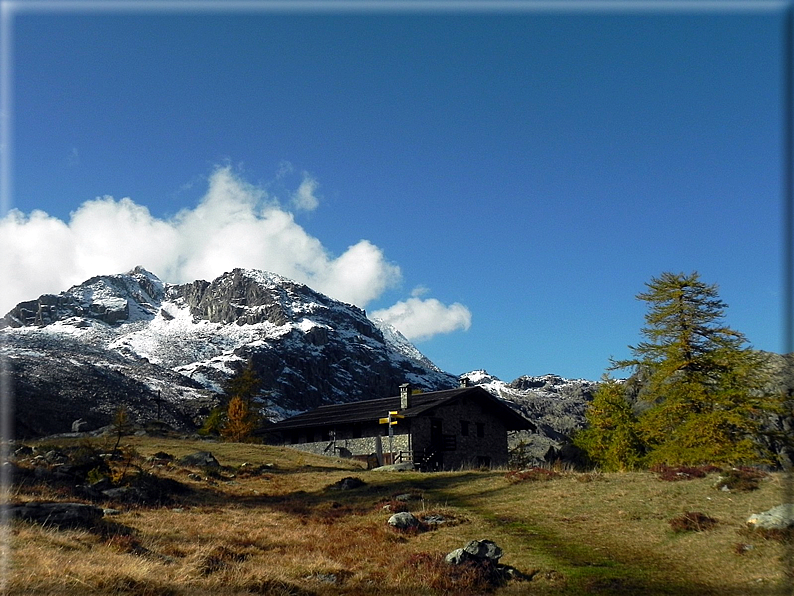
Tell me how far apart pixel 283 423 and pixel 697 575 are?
48.7 meters

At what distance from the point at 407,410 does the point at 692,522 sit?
30102 mm

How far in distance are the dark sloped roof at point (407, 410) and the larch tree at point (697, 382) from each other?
1709 cm

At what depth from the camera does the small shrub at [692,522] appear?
17.3m

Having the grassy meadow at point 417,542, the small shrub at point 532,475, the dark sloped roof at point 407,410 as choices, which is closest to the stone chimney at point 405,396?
the dark sloped roof at point 407,410

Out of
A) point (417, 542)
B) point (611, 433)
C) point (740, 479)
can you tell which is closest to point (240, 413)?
point (611, 433)

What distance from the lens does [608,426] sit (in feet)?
171

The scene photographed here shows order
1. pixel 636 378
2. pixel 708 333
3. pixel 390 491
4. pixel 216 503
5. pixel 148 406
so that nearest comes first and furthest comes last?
pixel 216 503 → pixel 390 491 → pixel 708 333 → pixel 636 378 → pixel 148 406

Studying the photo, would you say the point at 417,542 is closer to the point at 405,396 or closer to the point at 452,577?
the point at 452,577

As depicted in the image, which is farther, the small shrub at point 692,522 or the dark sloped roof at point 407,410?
the dark sloped roof at point 407,410

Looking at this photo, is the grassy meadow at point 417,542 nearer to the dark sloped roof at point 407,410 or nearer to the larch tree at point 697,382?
the larch tree at point 697,382

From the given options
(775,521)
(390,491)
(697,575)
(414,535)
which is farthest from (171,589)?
(390,491)

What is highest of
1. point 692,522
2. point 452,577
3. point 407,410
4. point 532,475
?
point 407,410

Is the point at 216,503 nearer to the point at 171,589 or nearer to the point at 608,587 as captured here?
the point at 171,589

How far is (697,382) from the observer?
32.1 meters
